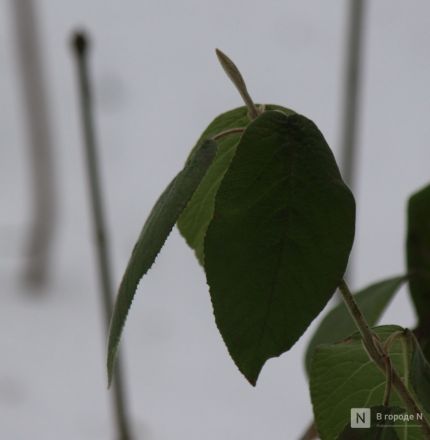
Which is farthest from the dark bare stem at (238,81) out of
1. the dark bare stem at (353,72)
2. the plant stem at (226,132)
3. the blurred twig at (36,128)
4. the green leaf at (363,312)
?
the blurred twig at (36,128)

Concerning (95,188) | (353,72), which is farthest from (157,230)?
(353,72)

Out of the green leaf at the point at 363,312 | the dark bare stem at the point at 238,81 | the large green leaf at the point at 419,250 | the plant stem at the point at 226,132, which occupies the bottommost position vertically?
the green leaf at the point at 363,312

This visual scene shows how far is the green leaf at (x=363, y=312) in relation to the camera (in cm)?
33

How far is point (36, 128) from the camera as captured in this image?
0.83 meters

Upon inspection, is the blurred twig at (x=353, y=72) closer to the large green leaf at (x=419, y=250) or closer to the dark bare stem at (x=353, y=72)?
the dark bare stem at (x=353, y=72)

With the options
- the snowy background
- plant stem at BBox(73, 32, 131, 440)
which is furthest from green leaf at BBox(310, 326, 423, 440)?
the snowy background

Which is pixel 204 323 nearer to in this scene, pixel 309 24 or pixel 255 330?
pixel 309 24

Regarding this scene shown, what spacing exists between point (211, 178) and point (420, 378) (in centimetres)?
8

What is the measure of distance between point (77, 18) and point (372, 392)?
1035 mm

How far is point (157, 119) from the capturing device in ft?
3.74

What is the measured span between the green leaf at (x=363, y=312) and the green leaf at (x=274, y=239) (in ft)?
0.43

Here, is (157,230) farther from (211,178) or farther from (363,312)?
(363,312)

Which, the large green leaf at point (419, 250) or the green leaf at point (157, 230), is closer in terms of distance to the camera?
the green leaf at point (157, 230)

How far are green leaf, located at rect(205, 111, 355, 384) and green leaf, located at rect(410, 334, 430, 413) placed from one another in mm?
40
